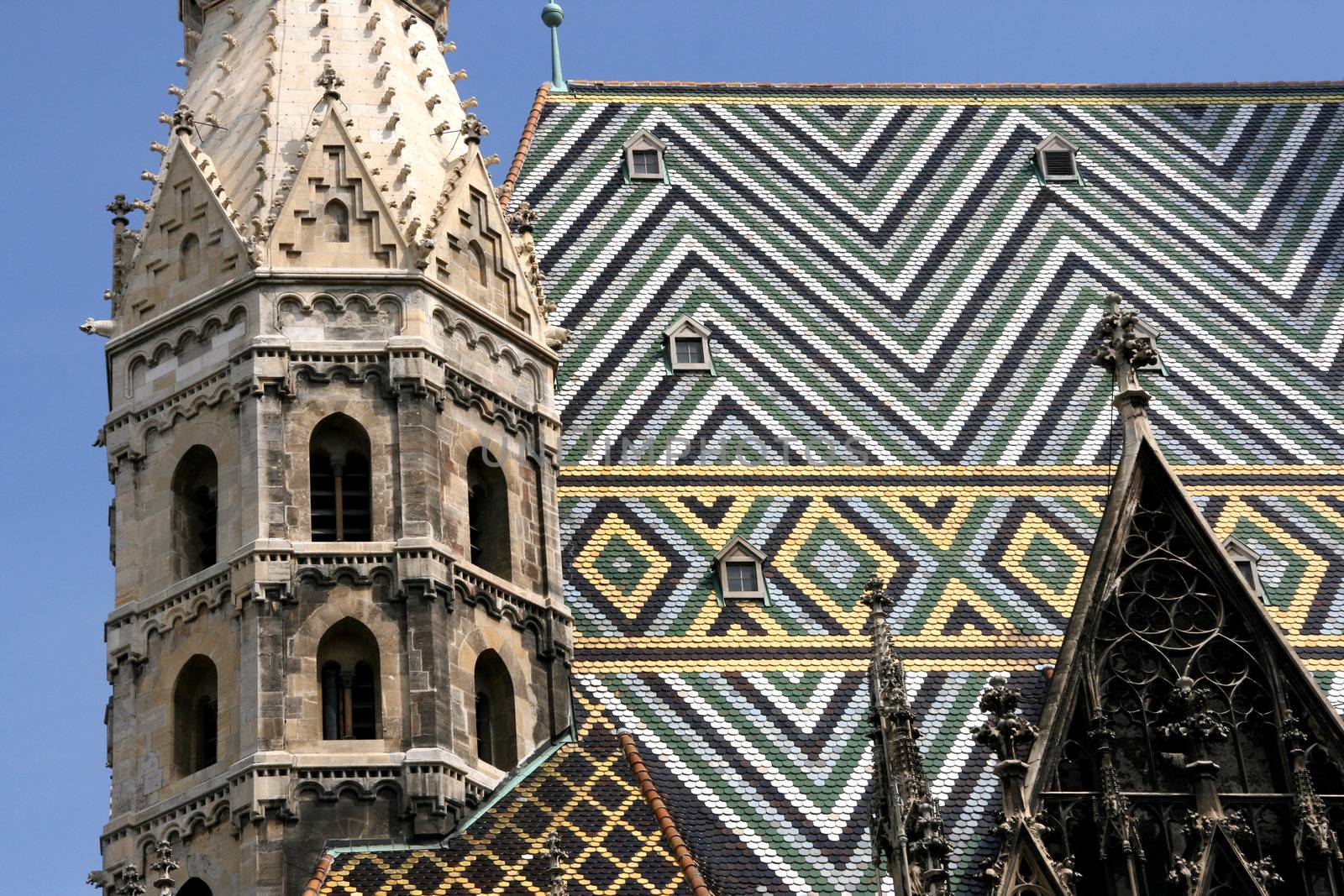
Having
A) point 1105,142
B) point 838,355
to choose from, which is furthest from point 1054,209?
point 838,355

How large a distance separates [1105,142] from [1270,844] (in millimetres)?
10655

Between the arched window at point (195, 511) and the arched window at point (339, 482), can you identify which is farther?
the arched window at point (195, 511)

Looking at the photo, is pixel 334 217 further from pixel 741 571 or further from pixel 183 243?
pixel 741 571

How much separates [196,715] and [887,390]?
23.2 ft

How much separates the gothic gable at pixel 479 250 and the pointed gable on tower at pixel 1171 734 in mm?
4803

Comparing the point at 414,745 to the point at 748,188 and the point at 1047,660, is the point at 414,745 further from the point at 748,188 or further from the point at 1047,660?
the point at 748,188

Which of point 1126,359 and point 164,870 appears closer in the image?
point 164,870

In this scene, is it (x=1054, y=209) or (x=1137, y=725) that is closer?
(x=1137, y=725)

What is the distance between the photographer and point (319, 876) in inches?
843

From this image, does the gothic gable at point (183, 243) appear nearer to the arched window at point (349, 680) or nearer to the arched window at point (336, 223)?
the arched window at point (336, 223)

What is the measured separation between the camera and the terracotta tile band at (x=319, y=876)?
69.7 feet

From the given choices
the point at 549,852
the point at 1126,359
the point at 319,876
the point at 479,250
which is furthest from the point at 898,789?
the point at 479,250

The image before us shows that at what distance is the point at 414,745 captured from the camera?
72.9 feet

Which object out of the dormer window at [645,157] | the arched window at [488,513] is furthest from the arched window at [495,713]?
the dormer window at [645,157]
